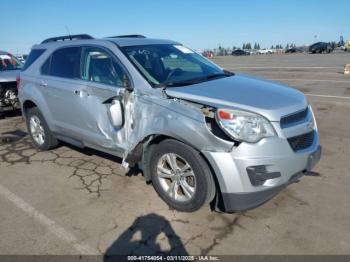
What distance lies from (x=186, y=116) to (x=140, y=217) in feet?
3.99

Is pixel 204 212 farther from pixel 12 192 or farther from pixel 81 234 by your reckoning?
pixel 12 192

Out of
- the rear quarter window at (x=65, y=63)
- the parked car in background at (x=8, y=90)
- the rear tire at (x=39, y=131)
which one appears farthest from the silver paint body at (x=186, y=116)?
the parked car in background at (x=8, y=90)

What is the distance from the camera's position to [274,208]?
3.62 m

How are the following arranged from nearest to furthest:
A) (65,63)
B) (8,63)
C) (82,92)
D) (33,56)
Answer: (82,92) < (65,63) < (33,56) < (8,63)

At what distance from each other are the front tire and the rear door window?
187 centimetres

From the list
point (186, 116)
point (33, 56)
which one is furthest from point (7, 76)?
point (186, 116)

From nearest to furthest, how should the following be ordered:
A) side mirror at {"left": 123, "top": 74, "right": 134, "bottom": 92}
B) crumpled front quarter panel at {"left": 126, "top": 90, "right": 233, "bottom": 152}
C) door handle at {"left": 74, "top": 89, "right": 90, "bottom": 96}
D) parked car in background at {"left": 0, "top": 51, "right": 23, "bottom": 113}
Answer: crumpled front quarter panel at {"left": 126, "top": 90, "right": 233, "bottom": 152} < side mirror at {"left": 123, "top": 74, "right": 134, "bottom": 92} < door handle at {"left": 74, "top": 89, "right": 90, "bottom": 96} < parked car in background at {"left": 0, "top": 51, "right": 23, "bottom": 113}

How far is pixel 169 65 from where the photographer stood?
425 centimetres

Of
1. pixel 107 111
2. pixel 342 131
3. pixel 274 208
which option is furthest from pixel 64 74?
pixel 342 131

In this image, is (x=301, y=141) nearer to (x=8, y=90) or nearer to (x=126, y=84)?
(x=126, y=84)

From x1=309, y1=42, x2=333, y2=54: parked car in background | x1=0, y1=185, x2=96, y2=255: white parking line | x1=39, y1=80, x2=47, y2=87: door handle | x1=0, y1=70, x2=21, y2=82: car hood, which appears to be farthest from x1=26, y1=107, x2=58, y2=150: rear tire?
x1=309, y1=42, x2=333, y2=54: parked car in background

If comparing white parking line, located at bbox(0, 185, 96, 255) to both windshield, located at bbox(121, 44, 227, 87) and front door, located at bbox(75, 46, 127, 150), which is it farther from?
windshield, located at bbox(121, 44, 227, 87)

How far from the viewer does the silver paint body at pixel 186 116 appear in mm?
3018

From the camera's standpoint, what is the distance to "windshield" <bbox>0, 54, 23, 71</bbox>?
30.2ft
